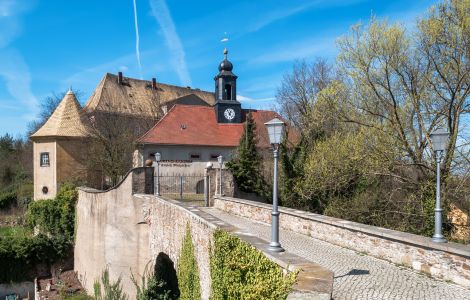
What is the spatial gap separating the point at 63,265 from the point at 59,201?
399 centimetres

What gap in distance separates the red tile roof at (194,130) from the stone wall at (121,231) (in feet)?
36.7

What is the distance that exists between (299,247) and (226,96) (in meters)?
26.5

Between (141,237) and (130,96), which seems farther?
(130,96)

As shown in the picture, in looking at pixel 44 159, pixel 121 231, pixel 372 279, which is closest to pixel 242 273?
pixel 372 279

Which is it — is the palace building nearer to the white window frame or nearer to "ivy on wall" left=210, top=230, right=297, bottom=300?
the white window frame

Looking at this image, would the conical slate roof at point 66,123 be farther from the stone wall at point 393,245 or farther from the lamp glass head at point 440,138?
the lamp glass head at point 440,138

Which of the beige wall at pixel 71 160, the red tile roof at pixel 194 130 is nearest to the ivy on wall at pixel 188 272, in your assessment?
the beige wall at pixel 71 160

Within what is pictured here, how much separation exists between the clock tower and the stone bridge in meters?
16.8

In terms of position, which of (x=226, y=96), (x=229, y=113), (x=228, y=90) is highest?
(x=228, y=90)

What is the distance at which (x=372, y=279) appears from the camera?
707 centimetres

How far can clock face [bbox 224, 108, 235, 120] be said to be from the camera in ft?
114

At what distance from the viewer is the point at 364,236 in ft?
30.0

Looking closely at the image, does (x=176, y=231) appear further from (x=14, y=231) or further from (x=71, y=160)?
(x=14, y=231)

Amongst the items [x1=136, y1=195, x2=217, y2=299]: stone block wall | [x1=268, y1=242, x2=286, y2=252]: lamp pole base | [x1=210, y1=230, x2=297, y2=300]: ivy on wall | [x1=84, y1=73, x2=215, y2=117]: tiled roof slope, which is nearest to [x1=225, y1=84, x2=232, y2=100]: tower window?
[x1=84, y1=73, x2=215, y2=117]: tiled roof slope
